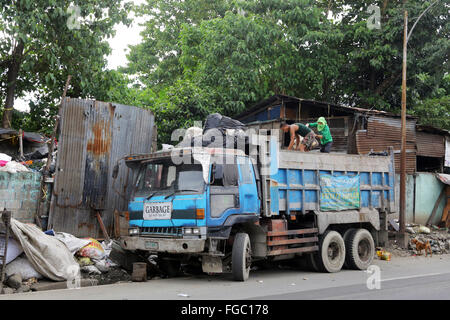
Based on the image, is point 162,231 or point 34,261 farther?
point 162,231

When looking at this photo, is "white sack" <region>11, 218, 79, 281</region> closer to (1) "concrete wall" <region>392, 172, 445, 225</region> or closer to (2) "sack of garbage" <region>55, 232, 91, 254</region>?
(2) "sack of garbage" <region>55, 232, 91, 254</region>

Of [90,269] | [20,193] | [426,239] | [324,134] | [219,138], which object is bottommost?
[426,239]

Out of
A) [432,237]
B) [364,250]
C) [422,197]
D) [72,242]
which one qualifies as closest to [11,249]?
[72,242]

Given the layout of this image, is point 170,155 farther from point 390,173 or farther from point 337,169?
point 390,173

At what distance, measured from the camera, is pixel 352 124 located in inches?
646

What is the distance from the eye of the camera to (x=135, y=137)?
11.4m

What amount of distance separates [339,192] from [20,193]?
6686mm

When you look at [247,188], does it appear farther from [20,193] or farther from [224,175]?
[20,193]

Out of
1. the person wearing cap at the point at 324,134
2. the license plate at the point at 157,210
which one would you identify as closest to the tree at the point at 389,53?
the person wearing cap at the point at 324,134

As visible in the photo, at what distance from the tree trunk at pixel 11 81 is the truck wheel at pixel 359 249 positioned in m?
9.38

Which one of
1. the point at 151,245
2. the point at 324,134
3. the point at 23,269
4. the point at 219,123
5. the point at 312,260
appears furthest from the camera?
the point at 324,134

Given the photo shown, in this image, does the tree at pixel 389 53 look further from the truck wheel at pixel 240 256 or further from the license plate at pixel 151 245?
A: the license plate at pixel 151 245
